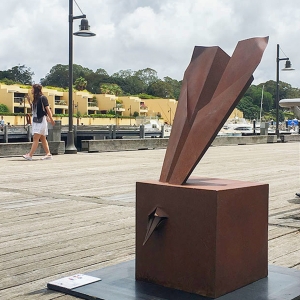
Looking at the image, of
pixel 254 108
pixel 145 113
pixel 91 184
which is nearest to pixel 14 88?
pixel 145 113

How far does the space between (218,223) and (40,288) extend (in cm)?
111

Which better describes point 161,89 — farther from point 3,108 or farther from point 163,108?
point 3,108

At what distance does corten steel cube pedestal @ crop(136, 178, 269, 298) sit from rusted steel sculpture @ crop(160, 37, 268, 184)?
162 millimetres

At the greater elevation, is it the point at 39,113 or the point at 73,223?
the point at 39,113

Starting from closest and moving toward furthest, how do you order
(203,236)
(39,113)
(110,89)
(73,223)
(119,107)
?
1. (203,236)
2. (73,223)
3. (39,113)
4. (119,107)
5. (110,89)

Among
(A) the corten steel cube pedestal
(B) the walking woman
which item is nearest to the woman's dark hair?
(B) the walking woman

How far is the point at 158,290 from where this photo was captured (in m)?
3.22

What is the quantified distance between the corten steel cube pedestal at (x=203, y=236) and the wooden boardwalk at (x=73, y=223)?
21.9 inches

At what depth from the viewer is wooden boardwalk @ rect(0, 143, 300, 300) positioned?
3783mm

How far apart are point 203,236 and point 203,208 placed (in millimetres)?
146

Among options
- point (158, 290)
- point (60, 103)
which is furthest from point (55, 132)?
point (60, 103)

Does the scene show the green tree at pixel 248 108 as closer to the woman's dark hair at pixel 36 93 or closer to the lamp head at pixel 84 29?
the lamp head at pixel 84 29

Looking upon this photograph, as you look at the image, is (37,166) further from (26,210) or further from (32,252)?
(32,252)

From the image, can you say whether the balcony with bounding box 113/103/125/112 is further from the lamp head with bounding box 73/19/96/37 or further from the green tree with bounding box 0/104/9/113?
the lamp head with bounding box 73/19/96/37
